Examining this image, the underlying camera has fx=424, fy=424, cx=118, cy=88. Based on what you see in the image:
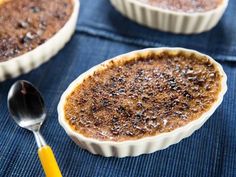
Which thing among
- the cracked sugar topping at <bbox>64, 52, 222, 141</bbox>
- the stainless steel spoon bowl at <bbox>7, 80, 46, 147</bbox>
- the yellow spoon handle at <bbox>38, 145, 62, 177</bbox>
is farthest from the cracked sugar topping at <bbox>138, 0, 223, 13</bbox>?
the yellow spoon handle at <bbox>38, 145, 62, 177</bbox>

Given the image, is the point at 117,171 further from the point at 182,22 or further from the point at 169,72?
the point at 182,22

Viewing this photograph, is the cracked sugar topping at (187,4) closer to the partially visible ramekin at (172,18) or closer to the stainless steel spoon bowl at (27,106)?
the partially visible ramekin at (172,18)

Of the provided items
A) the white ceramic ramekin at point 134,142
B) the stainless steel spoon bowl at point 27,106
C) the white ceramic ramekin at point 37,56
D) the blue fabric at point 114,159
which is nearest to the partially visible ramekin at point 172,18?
the blue fabric at point 114,159

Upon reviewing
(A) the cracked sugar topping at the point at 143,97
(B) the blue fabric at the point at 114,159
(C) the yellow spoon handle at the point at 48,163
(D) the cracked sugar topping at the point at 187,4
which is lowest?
(B) the blue fabric at the point at 114,159

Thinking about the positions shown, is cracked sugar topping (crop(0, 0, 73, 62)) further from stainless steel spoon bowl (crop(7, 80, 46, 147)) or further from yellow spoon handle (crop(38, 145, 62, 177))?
yellow spoon handle (crop(38, 145, 62, 177))

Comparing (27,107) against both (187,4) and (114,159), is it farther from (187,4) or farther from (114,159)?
(187,4)
